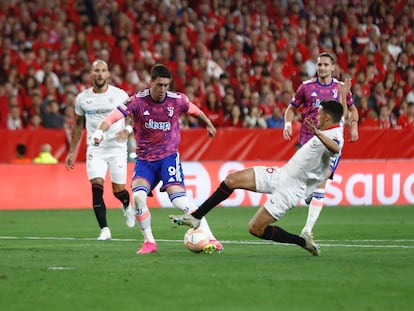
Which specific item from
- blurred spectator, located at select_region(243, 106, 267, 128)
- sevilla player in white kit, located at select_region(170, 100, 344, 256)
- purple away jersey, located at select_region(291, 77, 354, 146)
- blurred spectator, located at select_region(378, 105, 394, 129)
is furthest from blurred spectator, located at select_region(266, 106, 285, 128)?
sevilla player in white kit, located at select_region(170, 100, 344, 256)

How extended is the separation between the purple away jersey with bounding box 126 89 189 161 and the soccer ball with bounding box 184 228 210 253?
3.38 feet

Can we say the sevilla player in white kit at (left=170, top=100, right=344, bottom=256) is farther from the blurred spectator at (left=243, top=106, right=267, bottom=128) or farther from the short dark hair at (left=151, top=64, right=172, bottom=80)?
the blurred spectator at (left=243, top=106, right=267, bottom=128)

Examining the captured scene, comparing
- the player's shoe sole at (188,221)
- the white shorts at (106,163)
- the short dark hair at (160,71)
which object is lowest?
the white shorts at (106,163)

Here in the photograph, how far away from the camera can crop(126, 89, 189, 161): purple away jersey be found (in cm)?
1335

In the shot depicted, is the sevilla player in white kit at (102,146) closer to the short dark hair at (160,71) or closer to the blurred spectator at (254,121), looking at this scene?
the short dark hair at (160,71)

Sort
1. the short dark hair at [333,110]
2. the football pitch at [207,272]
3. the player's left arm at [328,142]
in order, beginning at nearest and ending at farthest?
the football pitch at [207,272] → the player's left arm at [328,142] → the short dark hair at [333,110]

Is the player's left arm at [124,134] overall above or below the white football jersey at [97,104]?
below

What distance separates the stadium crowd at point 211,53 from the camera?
2484cm

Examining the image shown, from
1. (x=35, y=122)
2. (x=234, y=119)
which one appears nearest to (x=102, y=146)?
(x=35, y=122)

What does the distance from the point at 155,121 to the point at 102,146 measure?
2782 mm

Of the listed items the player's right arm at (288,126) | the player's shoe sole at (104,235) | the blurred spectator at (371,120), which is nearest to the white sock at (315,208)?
the player's right arm at (288,126)

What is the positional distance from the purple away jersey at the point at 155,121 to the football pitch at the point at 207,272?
1208mm

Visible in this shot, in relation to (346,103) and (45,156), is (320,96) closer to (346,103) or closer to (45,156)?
(346,103)

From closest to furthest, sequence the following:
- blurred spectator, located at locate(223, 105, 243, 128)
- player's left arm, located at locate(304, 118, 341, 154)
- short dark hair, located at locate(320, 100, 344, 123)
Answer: player's left arm, located at locate(304, 118, 341, 154) < short dark hair, located at locate(320, 100, 344, 123) < blurred spectator, located at locate(223, 105, 243, 128)
